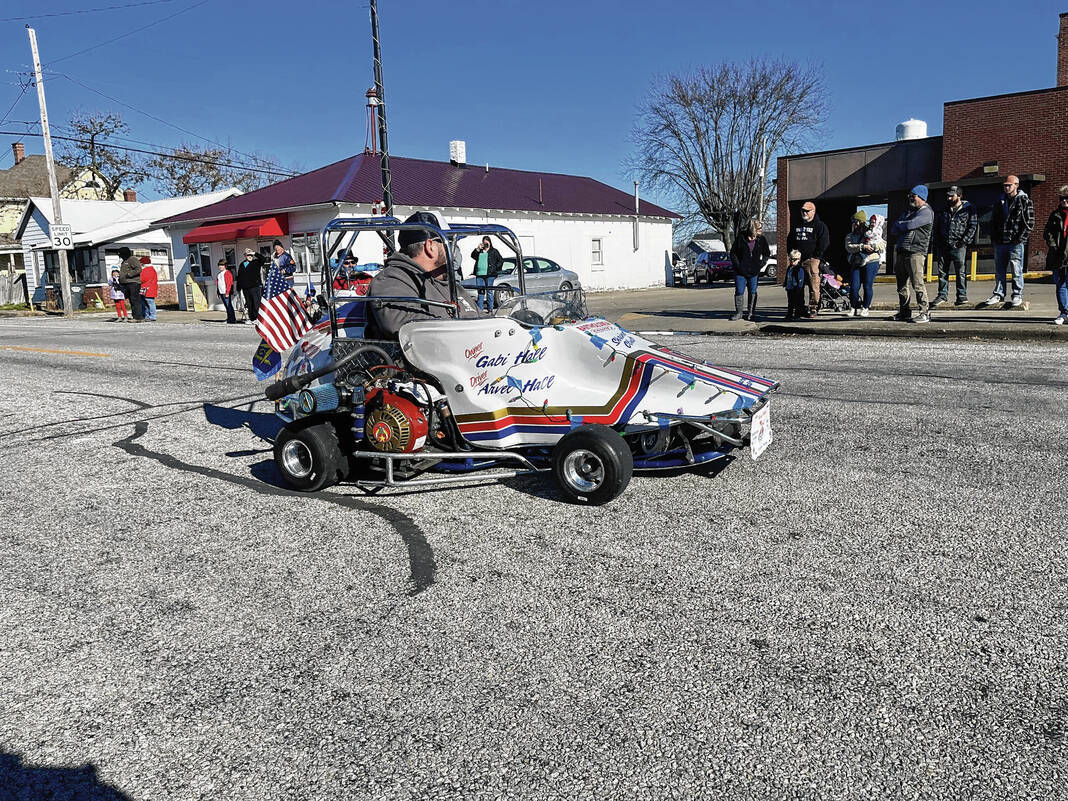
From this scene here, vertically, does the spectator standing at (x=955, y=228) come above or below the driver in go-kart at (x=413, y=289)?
above

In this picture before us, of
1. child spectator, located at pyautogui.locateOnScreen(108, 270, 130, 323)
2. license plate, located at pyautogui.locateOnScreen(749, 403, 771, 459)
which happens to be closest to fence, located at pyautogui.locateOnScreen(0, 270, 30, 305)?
child spectator, located at pyautogui.locateOnScreen(108, 270, 130, 323)

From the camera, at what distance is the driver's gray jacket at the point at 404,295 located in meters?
5.34

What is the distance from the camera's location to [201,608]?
375 centimetres

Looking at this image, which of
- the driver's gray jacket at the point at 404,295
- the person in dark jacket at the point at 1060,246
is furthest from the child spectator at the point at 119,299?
the person in dark jacket at the point at 1060,246

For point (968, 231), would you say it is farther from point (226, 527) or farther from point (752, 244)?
point (226, 527)

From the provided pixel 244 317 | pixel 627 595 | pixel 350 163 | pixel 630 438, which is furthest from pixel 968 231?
pixel 350 163

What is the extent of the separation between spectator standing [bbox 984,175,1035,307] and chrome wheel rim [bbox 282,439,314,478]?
11.0 m

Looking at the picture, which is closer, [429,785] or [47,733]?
[429,785]

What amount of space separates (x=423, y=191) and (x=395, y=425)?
1158 inches

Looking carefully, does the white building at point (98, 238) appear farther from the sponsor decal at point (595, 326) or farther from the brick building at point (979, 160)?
the sponsor decal at point (595, 326)

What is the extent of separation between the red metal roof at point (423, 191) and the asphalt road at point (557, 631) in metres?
25.0

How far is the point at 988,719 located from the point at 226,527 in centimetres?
396

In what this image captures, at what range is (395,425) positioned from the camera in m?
5.09

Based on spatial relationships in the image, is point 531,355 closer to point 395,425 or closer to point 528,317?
point 528,317
